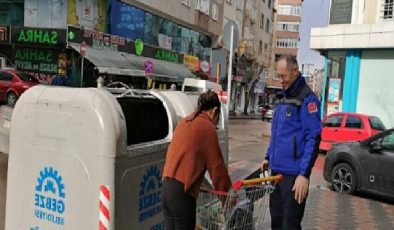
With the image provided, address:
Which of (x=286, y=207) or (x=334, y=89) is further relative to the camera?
(x=334, y=89)

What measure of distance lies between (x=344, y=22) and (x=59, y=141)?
22011 millimetres

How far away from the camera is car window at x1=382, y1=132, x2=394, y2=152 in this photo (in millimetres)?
9188

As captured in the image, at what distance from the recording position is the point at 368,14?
23.6 m

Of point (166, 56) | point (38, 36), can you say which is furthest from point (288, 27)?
point (38, 36)

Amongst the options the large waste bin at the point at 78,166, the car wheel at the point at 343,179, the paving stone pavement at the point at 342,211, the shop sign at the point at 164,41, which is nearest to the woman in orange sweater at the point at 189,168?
the large waste bin at the point at 78,166

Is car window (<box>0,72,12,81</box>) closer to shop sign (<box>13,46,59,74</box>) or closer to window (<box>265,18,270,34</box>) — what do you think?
shop sign (<box>13,46,59,74</box>)

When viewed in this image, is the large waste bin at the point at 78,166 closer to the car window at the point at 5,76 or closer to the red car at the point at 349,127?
the red car at the point at 349,127

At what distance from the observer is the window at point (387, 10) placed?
23.0m

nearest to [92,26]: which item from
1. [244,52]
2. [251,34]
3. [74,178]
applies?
[74,178]

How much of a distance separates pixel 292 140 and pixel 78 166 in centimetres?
170

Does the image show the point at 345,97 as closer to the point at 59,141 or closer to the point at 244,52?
the point at 59,141

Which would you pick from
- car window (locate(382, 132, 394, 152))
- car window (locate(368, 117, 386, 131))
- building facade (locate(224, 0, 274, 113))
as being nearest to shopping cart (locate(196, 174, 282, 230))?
car window (locate(382, 132, 394, 152))

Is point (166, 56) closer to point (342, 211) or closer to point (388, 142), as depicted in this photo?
point (388, 142)

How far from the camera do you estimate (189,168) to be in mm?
3633
